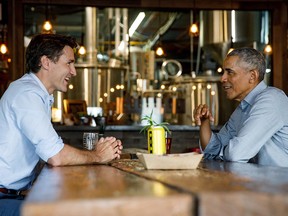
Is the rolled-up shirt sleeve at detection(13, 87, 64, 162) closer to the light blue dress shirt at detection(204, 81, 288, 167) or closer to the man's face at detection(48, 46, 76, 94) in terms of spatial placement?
the man's face at detection(48, 46, 76, 94)

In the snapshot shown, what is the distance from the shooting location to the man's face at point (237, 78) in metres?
3.55

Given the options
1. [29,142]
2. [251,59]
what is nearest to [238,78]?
[251,59]

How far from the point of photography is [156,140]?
2.80m

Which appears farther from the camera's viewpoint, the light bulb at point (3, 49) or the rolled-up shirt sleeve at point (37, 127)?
the light bulb at point (3, 49)

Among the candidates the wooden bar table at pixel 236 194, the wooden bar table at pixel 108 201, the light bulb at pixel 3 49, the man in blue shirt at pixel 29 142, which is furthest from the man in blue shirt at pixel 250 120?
the light bulb at pixel 3 49

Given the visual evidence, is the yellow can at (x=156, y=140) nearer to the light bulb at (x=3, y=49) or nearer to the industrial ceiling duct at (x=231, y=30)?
the light bulb at (x=3, y=49)

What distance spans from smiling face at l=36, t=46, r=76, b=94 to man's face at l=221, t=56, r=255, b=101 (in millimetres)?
1018

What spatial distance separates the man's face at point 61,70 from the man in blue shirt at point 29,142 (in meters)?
0.06

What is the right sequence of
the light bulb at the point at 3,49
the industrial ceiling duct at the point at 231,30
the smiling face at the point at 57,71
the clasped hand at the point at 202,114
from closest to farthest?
the smiling face at the point at 57,71 < the clasped hand at the point at 202,114 < the light bulb at the point at 3,49 < the industrial ceiling duct at the point at 231,30

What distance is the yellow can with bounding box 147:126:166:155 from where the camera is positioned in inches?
110

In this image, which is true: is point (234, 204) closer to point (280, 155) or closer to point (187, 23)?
point (280, 155)

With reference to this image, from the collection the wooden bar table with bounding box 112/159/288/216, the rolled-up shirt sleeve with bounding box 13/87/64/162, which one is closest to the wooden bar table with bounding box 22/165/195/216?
the wooden bar table with bounding box 112/159/288/216

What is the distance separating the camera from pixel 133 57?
11.6 metres

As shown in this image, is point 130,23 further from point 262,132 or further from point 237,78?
point 262,132
